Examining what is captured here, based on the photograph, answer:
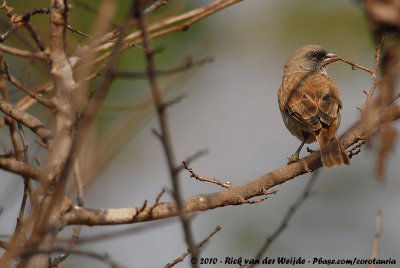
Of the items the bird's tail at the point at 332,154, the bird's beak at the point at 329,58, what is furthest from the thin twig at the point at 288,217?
the bird's beak at the point at 329,58

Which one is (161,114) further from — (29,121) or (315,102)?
(315,102)

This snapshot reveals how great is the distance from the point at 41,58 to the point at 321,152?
3147 mm

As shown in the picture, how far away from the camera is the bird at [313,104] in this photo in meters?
5.83

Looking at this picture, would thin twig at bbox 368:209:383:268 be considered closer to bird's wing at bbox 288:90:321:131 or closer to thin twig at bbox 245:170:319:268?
thin twig at bbox 245:170:319:268

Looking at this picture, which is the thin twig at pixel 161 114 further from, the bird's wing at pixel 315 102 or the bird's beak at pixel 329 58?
the bird's beak at pixel 329 58

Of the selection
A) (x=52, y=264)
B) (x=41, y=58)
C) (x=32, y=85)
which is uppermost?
(x=32, y=85)

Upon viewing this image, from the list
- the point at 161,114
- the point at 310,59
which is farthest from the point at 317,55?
the point at 161,114

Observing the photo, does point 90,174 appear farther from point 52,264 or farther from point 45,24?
point 45,24

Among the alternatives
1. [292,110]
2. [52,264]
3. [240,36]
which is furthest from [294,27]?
[52,264]

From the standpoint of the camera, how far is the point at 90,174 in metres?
2.63

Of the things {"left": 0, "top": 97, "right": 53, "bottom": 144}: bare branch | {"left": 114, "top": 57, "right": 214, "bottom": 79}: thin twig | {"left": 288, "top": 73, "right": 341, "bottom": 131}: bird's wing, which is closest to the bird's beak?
{"left": 288, "top": 73, "right": 341, "bottom": 131}: bird's wing

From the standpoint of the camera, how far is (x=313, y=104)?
6.67 metres

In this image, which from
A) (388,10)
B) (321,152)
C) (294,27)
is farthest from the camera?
(294,27)

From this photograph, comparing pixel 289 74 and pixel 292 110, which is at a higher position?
pixel 289 74
